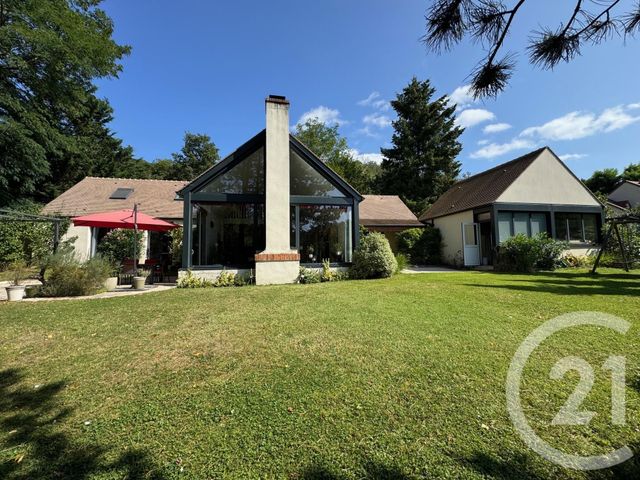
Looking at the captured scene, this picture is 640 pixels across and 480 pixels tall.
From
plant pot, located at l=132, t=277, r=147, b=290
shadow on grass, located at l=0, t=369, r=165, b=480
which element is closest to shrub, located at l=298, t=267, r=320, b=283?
plant pot, located at l=132, t=277, r=147, b=290

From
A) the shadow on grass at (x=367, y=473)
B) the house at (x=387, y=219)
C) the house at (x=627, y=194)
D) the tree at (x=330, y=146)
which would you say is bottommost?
the shadow on grass at (x=367, y=473)

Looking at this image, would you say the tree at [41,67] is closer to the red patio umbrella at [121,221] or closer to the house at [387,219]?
the red patio umbrella at [121,221]

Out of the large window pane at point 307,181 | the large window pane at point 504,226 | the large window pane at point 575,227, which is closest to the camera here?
the large window pane at point 307,181

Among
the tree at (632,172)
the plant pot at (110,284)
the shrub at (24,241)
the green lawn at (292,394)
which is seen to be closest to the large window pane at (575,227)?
the green lawn at (292,394)

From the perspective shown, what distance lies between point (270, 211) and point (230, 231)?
75.9 inches

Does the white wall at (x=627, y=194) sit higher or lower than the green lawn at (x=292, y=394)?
higher

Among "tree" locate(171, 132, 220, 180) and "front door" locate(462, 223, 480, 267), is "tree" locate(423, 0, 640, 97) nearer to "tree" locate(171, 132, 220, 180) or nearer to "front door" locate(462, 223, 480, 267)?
"front door" locate(462, 223, 480, 267)

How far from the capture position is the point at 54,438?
2.45 metres

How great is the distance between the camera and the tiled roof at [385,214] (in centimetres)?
1905

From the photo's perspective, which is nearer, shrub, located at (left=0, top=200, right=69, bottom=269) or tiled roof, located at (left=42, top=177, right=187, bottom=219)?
shrub, located at (left=0, top=200, right=69, bottom=269)

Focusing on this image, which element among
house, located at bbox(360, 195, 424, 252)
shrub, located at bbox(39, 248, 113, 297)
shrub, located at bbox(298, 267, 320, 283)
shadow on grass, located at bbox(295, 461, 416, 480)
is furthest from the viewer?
house, located at bbox(360, 195, 424, 252)

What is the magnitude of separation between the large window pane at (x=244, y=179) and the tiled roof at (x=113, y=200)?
17.4ft

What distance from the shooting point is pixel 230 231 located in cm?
1112

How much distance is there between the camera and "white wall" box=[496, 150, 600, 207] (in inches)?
637
